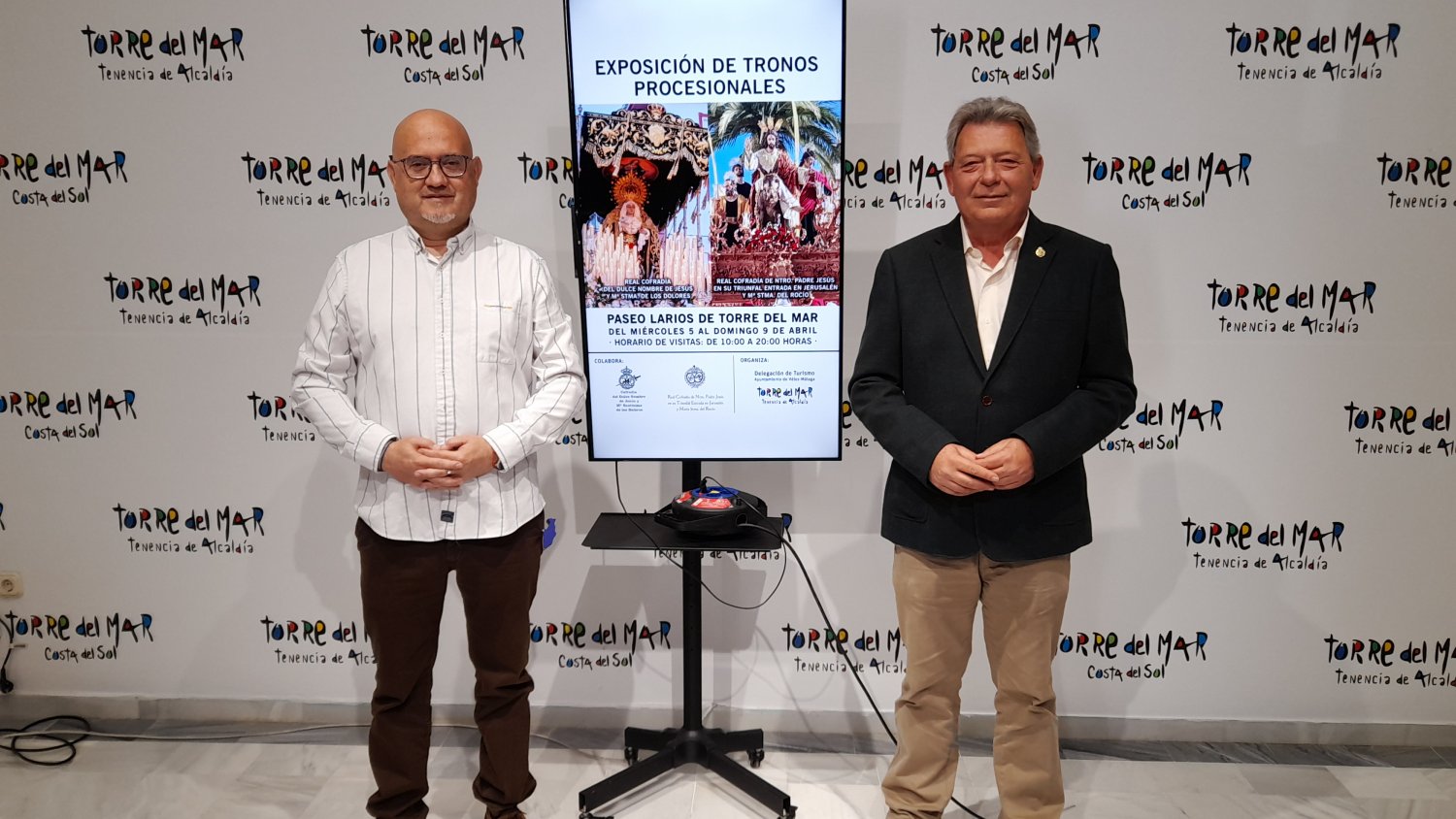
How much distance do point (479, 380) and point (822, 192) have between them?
39.8 inches

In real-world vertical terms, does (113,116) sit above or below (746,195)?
above

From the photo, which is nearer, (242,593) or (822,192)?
(822,192)

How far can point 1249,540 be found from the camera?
283 centimetres

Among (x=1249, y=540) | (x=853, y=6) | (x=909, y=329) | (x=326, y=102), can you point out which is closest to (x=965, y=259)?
(x=909, y=329)

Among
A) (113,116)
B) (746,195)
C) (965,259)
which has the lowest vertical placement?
(965,259)

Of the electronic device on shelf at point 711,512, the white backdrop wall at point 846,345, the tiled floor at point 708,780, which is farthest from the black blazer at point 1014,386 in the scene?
the tiled floor at point 708,780

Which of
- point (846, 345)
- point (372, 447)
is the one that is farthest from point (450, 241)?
point (846, 345)

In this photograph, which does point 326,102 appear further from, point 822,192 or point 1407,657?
point 1407,657

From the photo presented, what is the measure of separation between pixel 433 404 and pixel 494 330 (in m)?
0.23

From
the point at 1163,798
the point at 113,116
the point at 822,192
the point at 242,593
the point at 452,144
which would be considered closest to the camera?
the point at 452,144

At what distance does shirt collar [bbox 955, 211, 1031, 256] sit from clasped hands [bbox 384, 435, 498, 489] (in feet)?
4.10

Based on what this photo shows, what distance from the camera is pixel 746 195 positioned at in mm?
2330

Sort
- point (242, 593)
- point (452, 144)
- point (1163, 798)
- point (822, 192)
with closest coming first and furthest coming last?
point (452, 144), point (822, 192), point (1163, 798), point (242, 593)

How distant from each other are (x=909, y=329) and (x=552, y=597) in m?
1.58
